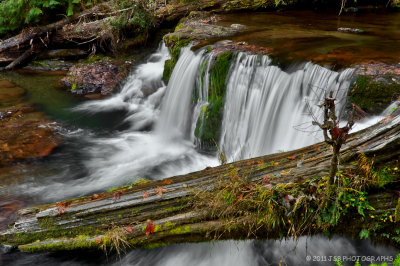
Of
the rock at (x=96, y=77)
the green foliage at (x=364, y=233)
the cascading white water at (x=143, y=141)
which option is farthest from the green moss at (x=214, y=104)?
the rock at (x=96, y=77)

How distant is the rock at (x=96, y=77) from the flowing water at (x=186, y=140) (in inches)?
46.7

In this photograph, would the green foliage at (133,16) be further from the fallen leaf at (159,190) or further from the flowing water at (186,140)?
the fallen leaf at (159,190)

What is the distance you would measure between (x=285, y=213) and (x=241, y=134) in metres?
3.90

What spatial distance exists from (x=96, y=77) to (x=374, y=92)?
978 centimetres

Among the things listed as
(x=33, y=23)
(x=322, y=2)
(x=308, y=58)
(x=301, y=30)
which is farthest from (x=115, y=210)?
(x=33, y=23)

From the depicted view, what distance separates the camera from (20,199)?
230 inches

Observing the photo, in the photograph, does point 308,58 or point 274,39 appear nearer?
point 308,58

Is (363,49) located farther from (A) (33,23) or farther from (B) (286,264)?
(A) (33,23)

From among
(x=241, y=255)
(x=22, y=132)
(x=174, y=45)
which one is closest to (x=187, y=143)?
(x=174, y=45)

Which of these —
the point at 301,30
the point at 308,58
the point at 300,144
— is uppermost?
the point at 301,30

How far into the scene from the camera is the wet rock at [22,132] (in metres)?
7.45

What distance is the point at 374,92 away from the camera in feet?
17.5

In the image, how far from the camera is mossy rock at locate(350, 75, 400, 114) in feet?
17.1

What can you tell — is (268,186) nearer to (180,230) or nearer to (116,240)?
(180,230)
